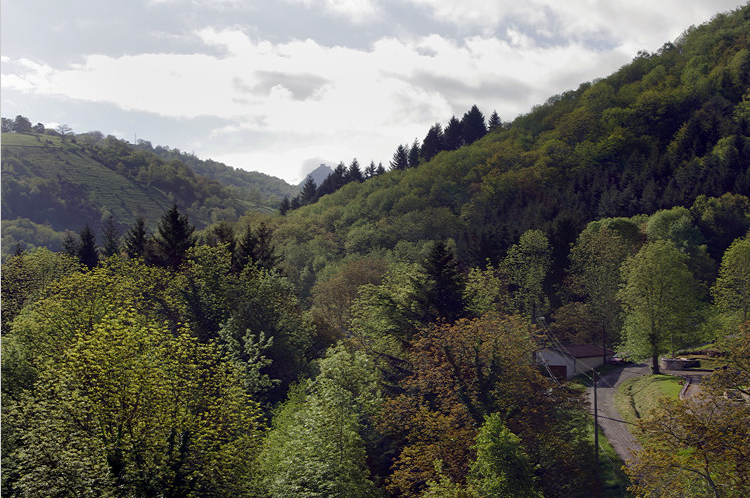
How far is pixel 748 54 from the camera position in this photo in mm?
91000

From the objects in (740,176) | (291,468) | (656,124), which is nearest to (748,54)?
(656,124)

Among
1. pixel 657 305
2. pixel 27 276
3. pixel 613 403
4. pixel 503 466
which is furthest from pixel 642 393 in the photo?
pixel 27 276

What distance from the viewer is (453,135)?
130m

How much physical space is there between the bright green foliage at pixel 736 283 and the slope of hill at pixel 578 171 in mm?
17567

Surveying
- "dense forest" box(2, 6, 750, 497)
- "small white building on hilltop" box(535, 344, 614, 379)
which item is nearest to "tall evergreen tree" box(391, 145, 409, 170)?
"dense forest" box(2, 6, 750, 497)

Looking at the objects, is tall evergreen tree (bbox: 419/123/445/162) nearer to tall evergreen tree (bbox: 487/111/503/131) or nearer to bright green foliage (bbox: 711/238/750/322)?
tall evergreen tree (bbox: 487/111/503/131)

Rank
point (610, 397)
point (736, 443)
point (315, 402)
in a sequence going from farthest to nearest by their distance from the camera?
point (610, 397) < point (315, 402) < point (736, 443)

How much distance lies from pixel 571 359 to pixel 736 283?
15.5 m

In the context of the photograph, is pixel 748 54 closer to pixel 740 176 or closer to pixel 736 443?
pixel 740 176

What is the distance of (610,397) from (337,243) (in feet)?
187

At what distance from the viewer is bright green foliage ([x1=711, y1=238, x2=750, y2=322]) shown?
45812mm

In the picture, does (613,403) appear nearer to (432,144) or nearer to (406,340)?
(406,340)

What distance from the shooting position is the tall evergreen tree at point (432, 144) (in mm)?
128625

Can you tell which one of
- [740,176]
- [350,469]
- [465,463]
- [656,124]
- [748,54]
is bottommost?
[465,463]
